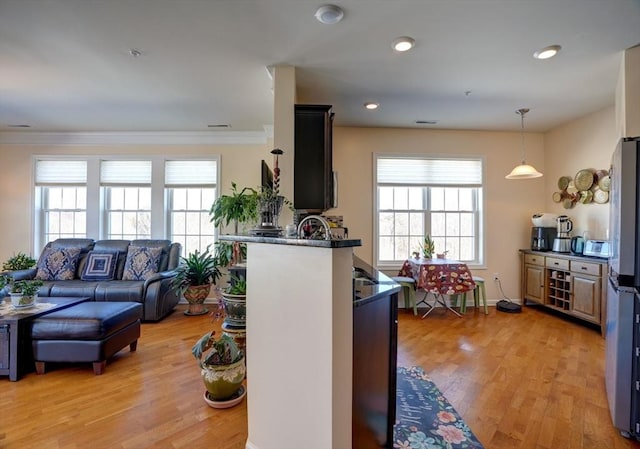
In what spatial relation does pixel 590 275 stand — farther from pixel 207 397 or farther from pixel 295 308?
pixel 207 397

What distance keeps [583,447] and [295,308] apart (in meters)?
1.97

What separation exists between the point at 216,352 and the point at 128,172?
432 centimetres

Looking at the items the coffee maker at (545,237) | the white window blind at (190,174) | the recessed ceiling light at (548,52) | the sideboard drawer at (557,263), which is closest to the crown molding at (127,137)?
the white window blind at (190,174)

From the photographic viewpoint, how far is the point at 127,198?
5414mm

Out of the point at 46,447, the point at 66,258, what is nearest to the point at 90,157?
the point at 66,258

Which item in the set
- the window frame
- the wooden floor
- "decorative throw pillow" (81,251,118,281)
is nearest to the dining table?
the wooden floor

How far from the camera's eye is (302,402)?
1411 millimetres

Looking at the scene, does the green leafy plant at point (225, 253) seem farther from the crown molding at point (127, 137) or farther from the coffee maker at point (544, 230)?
the coffee maker at point (544, 230)

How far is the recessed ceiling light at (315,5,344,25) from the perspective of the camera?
2.19m

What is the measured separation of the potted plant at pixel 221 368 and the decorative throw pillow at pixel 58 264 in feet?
11.6

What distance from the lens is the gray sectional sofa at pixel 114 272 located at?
4.15 metres

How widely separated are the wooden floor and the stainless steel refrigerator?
0.21 meters

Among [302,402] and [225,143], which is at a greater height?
[225,143]

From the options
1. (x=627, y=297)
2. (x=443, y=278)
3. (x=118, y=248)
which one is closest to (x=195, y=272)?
(x=118, y=248)
